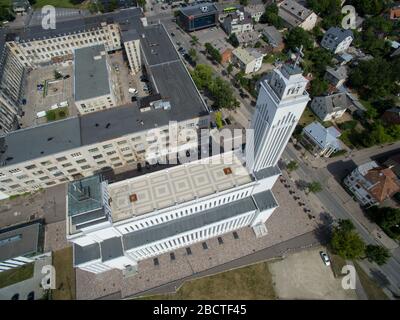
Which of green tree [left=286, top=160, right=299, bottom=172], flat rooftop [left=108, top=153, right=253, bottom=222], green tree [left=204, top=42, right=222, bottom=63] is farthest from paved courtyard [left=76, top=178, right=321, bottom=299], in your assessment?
green tree [left=204, top=42, right=222, bottom=63]

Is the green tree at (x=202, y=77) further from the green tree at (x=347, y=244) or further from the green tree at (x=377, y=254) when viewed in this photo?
the green tree at (x=377, y=254)

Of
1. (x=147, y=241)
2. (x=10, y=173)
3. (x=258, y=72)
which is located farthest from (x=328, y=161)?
(x=10, y=173)

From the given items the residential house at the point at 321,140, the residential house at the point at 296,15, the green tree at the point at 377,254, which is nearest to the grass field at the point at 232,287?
the green tree at the point at 377,254

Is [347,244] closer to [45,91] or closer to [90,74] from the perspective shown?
[90,74]

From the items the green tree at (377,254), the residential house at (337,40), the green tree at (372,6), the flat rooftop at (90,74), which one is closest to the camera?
the green tree at (377,254)

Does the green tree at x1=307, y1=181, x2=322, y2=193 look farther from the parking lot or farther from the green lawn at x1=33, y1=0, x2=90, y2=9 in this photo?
the green lawn at x1=33, y1=0, x2=90, y2=9

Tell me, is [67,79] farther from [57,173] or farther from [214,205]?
[214,205]
